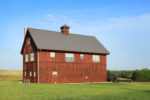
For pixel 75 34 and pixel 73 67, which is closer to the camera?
pixel 73 67

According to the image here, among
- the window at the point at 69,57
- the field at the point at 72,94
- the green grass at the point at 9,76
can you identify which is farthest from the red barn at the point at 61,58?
the green grass at the point at 9,76

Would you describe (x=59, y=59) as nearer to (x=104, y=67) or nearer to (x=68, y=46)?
(x=68, y=46)

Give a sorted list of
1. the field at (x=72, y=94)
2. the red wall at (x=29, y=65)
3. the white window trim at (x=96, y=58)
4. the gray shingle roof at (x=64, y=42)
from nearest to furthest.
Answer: the field at (x=72, y=94) → the red wall at (x=29, y=65) → the gray shingle roof at (x=64, y=42) → the white window trim at (x=96, y=58)

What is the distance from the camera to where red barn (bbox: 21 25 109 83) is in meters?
38.8

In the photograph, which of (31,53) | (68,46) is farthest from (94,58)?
(31,53)

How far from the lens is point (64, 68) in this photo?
40594 mm

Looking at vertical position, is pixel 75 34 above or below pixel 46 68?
above

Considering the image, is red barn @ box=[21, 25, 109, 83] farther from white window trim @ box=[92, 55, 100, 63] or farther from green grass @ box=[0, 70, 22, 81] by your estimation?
green grass @ box=[0, 70, 22, 81]

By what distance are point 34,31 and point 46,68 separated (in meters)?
7.90

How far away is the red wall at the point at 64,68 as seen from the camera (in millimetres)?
38750

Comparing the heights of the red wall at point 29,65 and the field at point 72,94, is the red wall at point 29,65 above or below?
above

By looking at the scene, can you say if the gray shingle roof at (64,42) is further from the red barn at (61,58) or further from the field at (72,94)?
the field at (72,94)

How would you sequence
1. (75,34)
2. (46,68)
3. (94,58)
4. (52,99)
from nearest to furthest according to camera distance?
(52,99) < (46,68) < (94,58) < (75,34)

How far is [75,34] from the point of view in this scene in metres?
47.6
